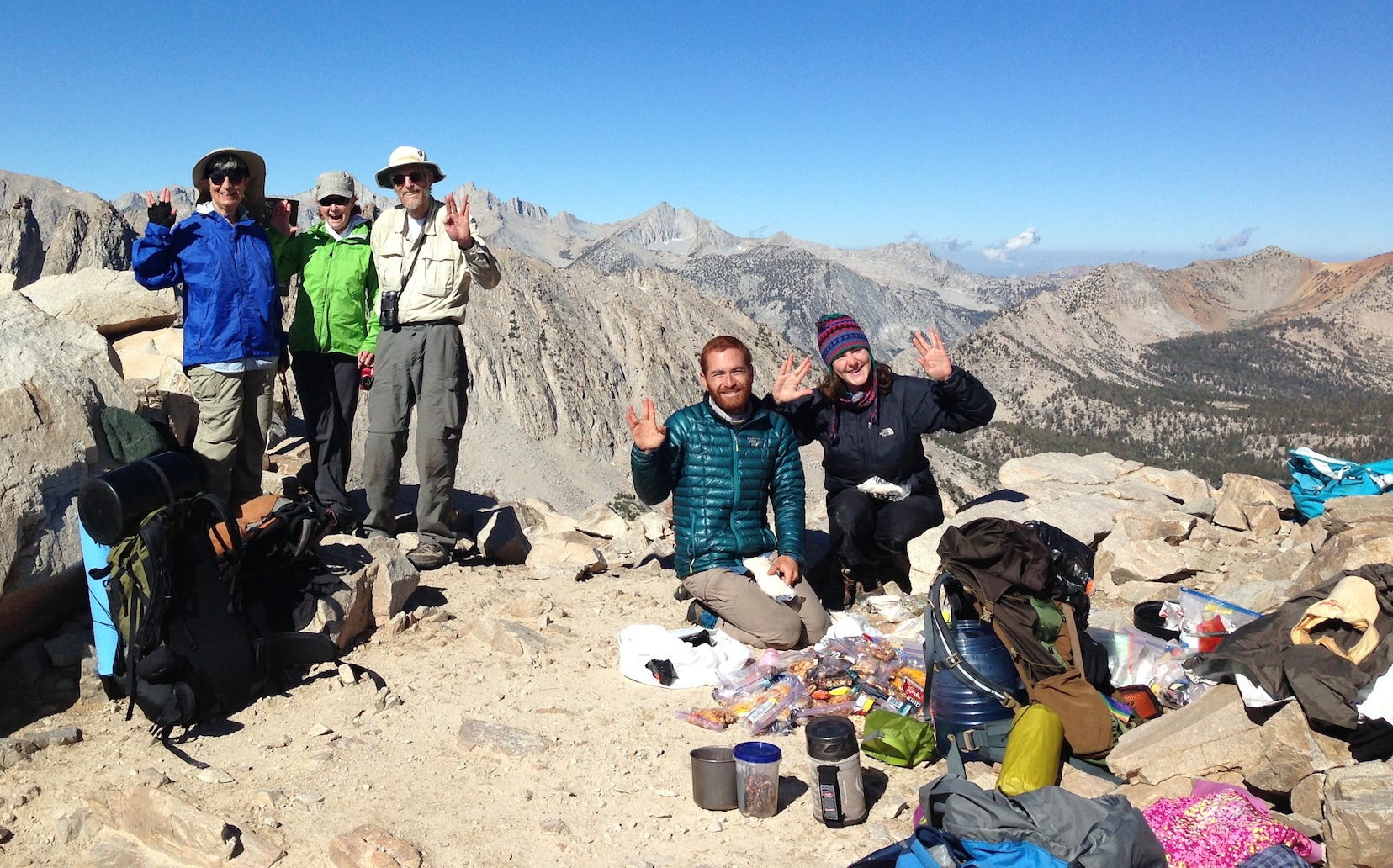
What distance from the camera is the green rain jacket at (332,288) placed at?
7.38m

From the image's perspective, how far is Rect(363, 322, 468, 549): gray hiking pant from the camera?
23.5 ft

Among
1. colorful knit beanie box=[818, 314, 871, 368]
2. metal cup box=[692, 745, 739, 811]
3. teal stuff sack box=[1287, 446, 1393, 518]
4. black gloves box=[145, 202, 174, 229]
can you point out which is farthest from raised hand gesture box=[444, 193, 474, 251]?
teal stuff sack box=[1287, 446, 1393, 518]

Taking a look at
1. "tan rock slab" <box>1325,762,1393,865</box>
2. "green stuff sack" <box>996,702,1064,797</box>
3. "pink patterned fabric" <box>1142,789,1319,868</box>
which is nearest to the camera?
"tan rock slab" <box>1325,762,1393,865</box>

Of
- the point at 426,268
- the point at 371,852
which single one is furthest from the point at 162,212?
the point at 371,852

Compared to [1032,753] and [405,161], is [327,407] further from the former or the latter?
[1032,753]

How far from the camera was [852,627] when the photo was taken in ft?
19.9

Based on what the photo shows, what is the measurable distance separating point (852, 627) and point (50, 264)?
269 ft

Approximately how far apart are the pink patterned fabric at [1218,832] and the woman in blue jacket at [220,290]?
576cm

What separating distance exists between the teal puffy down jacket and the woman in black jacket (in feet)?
1.98

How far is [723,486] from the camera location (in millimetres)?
5984

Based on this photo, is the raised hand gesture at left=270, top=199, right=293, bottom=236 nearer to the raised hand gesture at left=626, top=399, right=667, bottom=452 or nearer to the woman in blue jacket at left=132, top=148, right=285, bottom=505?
the woman in blue jacket at left=132, top=148, right=285, bottom=505

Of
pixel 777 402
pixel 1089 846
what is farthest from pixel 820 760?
pixel 777 402

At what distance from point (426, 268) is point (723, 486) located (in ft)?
10.2

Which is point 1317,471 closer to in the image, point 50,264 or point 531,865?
point 531,865
